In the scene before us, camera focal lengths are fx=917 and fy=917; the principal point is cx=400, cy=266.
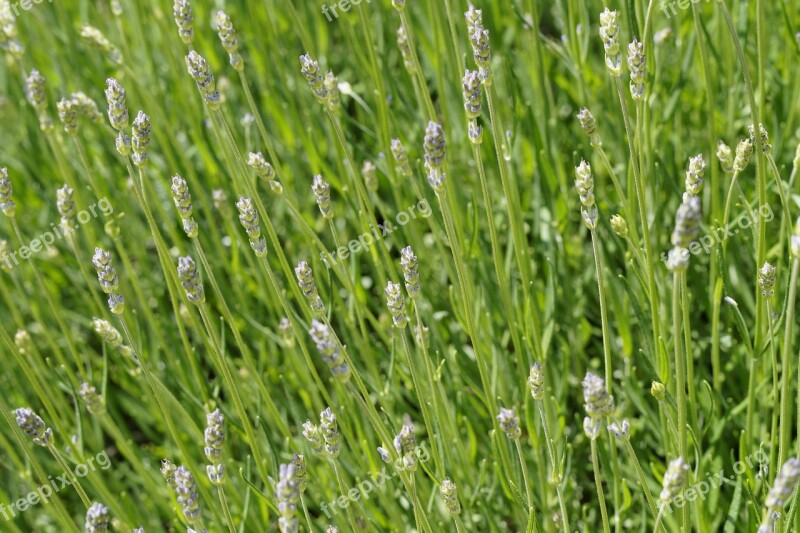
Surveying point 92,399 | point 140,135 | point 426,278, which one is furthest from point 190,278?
point 426,278

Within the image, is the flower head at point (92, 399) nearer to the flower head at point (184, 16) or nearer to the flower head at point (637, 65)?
the flower head at point (184, 16)

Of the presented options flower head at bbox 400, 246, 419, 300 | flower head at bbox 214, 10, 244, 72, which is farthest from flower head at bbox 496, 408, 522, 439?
flower head at bbox 214, 10, 244, 72

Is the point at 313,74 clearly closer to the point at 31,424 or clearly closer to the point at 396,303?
the point at 396,303

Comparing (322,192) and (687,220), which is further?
(322,192)

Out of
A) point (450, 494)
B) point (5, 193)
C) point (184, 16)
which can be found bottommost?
point (450, 494)

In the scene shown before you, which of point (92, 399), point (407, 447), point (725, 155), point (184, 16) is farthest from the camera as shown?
point (92, 399)

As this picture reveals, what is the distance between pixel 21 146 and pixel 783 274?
8.01 feet

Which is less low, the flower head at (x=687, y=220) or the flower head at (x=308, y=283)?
the flower head at (x=308, y=283)

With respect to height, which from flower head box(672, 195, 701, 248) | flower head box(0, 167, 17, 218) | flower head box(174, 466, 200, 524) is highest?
flower head box(0, 167, 17, 218)

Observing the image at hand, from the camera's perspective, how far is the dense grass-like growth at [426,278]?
161cm

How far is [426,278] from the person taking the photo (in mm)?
2436

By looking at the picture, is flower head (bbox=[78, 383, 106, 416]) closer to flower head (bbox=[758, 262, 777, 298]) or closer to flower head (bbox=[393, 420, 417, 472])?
flower head (bbox=[393, 420, 417, 472])

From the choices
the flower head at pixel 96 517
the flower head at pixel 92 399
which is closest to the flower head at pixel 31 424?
the flower head at pixel 92 399

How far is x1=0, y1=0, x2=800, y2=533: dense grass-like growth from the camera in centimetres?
161
